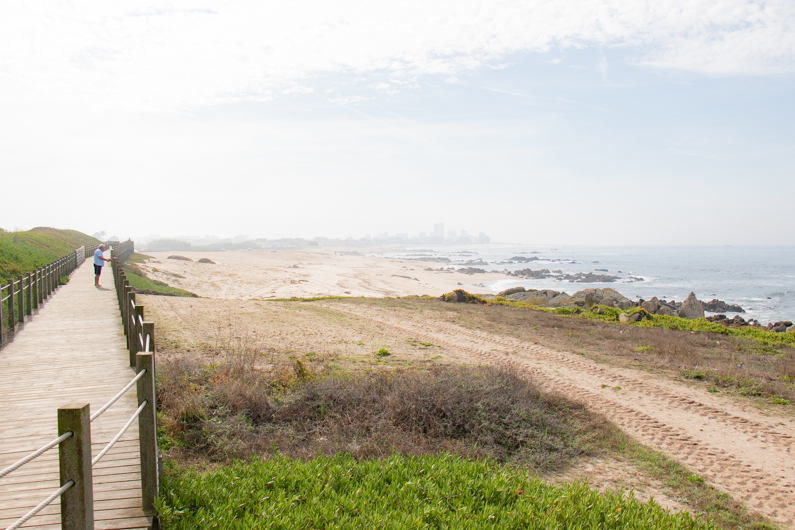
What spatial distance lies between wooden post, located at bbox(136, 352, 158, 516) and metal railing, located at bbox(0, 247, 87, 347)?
7273mm

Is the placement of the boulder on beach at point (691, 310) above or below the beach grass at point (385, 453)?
below

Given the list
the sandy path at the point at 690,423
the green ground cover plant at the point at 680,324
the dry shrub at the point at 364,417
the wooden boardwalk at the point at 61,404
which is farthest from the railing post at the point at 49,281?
the green ground cover plant at the point at 680,324

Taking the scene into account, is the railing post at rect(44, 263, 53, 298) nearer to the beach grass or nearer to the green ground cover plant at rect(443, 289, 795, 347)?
the beach grass

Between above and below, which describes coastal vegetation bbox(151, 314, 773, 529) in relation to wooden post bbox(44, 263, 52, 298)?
below

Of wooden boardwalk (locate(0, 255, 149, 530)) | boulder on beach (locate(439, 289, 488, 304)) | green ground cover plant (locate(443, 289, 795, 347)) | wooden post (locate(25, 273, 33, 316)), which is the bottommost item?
green ground cover plant (locate(443, 289, 795, 347))

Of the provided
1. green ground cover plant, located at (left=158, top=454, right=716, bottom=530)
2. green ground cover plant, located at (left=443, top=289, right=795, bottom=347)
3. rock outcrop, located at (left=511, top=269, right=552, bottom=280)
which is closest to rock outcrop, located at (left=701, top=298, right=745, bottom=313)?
green ground cover plant, located at (left=443, top=289, right=795, bottom=347)

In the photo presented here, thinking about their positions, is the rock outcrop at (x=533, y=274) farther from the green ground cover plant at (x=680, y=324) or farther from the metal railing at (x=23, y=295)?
the metal railing at (x=23, y=295)

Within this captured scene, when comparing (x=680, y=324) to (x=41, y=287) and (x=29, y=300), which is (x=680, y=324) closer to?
(x=29, y=300)

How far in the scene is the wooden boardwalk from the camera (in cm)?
363

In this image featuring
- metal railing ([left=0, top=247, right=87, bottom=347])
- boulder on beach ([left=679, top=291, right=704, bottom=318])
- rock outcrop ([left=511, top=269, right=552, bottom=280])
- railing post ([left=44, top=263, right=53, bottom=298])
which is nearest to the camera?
metal railing ([left=0, top=247, right=87, bottom=347])

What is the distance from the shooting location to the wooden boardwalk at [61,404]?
3.63 metres

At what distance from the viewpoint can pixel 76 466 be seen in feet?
A: 8.46

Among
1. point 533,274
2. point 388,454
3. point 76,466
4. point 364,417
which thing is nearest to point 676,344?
point 364,417

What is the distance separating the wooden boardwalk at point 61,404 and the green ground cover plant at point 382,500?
0.44 metres
